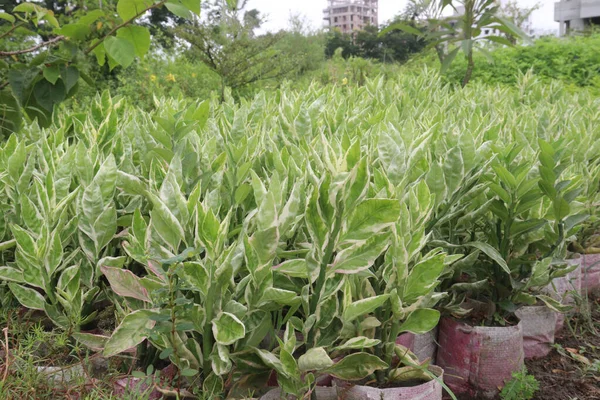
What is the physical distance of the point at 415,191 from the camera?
1.47 meters

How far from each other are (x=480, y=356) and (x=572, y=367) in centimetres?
57

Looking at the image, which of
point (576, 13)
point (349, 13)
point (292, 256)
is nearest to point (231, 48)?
point (292, 256)

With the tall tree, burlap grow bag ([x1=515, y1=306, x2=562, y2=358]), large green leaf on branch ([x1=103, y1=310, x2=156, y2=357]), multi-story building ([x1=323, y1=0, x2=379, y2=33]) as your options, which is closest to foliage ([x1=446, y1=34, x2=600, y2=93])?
the tall tree

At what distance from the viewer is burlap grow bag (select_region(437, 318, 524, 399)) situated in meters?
1.76

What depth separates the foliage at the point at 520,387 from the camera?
1.69 metres

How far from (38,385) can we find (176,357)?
34 cm

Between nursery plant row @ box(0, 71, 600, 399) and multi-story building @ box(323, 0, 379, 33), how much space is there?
256 feet

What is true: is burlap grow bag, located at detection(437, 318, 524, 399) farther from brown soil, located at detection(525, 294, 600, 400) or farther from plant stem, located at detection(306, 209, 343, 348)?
plant stem, located at detection(306, 209, 343, 348)

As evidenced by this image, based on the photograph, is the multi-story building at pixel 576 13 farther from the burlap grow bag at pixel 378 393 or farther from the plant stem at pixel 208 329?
the plant stem at pixel 208 329

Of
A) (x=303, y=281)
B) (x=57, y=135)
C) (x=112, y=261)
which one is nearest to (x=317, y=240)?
(x=303, y=281)

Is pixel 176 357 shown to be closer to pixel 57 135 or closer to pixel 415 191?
pixel 415 191

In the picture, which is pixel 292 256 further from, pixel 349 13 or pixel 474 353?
pixel 349 13

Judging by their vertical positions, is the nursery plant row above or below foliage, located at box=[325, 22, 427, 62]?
below

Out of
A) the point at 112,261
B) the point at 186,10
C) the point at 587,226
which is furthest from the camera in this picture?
the point at 587,226
